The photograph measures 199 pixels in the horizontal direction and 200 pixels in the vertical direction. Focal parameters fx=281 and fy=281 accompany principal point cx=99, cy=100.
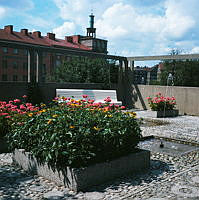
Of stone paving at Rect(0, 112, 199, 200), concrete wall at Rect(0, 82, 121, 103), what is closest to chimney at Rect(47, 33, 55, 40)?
concrete wall at Rect(0, 82, 121, 103)

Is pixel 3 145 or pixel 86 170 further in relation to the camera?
pixel 3 145

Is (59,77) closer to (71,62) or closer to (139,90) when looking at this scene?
(71,62)

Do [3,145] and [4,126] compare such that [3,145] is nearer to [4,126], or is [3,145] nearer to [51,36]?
[4,126]

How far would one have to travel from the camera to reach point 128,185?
3.59 m

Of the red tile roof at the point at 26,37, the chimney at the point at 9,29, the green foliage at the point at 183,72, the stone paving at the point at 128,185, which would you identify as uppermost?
the chimney at the point at 9,29

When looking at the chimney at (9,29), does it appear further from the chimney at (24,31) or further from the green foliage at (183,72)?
the green foliage at (183,72)

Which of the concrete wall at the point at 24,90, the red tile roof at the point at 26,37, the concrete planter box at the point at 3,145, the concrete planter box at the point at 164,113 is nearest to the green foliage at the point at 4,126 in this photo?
the concrete planter box at the point at 3,145

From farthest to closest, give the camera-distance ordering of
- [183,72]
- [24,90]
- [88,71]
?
[88,71]
[183,72]
[24,90]

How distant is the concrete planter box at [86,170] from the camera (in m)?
3.40

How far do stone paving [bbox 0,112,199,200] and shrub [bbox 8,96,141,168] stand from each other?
340mm

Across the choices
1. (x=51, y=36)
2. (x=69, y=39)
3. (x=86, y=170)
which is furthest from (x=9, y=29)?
(x=86, y=170)

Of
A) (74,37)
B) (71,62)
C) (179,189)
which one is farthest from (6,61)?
(179,189)

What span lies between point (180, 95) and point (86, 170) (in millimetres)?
9175

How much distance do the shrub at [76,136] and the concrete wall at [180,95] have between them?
300 inches
